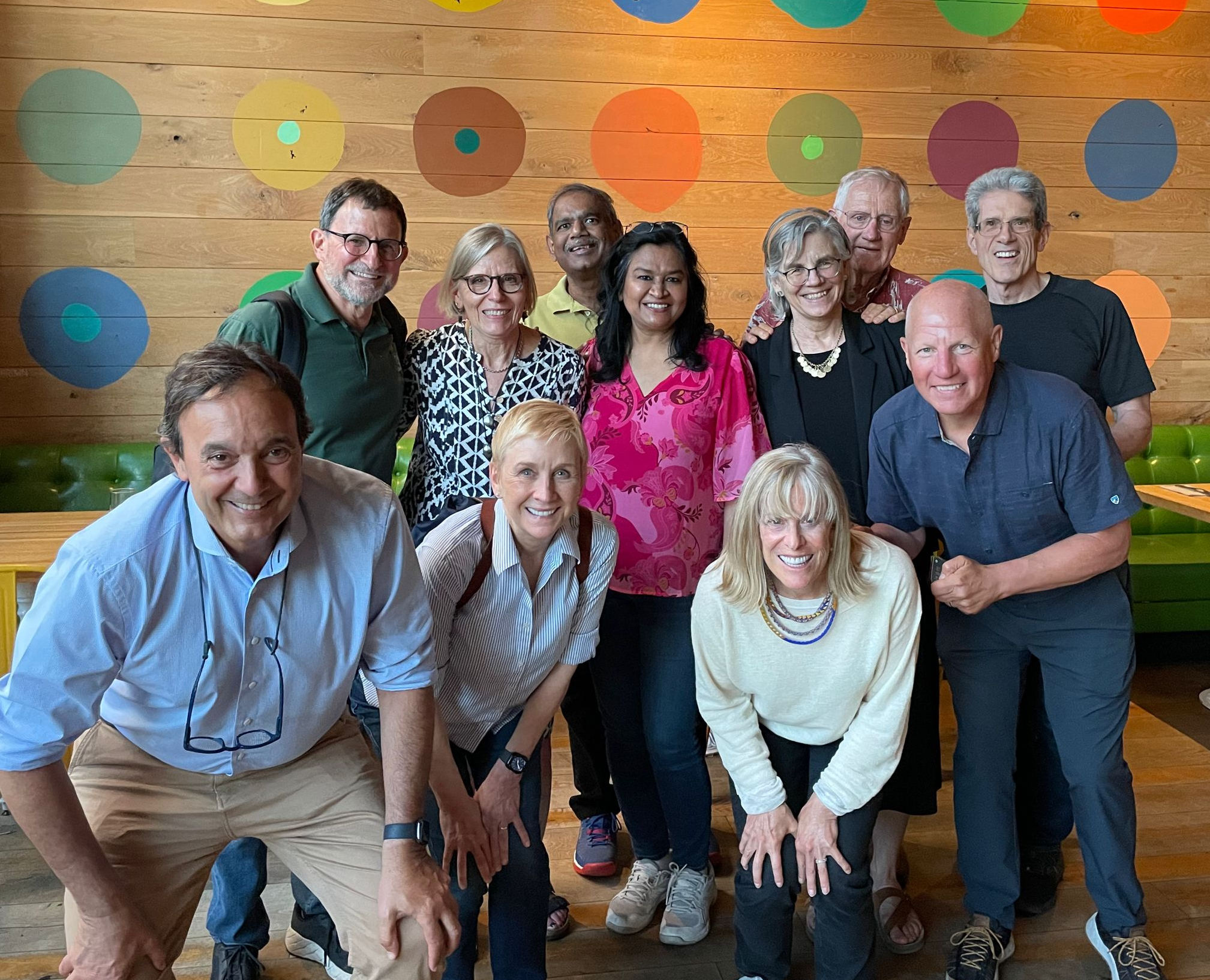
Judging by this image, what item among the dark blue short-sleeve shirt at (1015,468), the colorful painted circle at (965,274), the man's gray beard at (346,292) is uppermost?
the colorful painted circle at (965,274)

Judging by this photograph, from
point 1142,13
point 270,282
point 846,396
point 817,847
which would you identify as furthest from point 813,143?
point 817,847

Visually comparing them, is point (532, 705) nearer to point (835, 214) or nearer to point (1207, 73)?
point (835, 214)

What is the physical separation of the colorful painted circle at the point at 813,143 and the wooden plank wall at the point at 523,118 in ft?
0.15

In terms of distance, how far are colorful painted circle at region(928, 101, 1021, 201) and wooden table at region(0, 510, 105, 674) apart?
3.75m

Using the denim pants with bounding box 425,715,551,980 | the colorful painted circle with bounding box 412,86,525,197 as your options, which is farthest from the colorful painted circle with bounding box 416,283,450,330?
the denim pants with bounding box 425,715,551,980

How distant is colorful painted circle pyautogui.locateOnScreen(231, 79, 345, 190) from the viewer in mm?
3979

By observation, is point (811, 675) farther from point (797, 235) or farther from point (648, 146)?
point (648, 146)

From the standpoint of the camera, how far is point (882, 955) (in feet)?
7.39

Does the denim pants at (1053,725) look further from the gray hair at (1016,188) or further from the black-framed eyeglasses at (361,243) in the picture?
the black-framed eyeglasses at (361,243)

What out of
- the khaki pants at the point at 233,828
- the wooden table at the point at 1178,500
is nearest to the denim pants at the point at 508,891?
the khaki pants at the point at 233,828

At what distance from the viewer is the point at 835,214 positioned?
2.63m

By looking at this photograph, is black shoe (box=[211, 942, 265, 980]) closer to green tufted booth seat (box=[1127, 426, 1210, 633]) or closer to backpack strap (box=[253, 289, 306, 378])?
backpack strap (box=[253, 289, 306, 378])

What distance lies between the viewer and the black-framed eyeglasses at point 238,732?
1.56 meters

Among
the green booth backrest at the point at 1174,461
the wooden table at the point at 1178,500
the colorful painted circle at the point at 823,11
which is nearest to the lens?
the wooden table at the point at 1178,500
